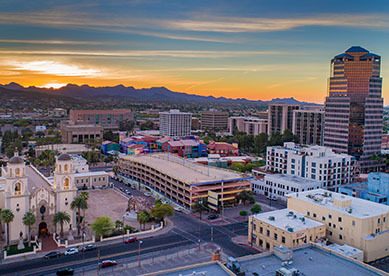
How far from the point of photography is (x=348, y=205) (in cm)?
5269

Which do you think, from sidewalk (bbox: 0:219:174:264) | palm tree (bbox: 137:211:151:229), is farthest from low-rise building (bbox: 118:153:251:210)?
palm tree (bbox: 137:211:151:229)

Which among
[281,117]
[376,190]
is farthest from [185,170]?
[281,117]

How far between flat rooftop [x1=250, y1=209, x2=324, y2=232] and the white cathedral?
2695cm

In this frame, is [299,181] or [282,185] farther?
[299,181]

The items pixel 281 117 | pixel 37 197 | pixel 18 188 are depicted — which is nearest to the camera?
pixel 18 188

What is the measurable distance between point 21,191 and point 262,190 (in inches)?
1861

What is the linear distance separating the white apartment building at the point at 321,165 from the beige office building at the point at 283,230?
31266 millimetres

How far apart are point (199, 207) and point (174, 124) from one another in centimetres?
12431

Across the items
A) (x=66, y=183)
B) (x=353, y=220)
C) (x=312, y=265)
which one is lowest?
(x=353, y=220)

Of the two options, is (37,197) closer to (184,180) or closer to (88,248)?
(88,248)

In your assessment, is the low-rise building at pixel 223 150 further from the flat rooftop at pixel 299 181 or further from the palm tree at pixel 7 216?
the palm tree at pixel 7 216

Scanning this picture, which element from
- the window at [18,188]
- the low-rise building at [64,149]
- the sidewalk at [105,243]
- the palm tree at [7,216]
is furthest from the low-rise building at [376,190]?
the low-rise building at [64,149]

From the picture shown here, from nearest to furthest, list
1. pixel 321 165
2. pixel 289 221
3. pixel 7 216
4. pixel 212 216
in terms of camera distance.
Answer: pixel 7 216 → pixel 289 221 → pixel 212 216 → pixel 321 165

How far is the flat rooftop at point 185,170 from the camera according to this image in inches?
2817
